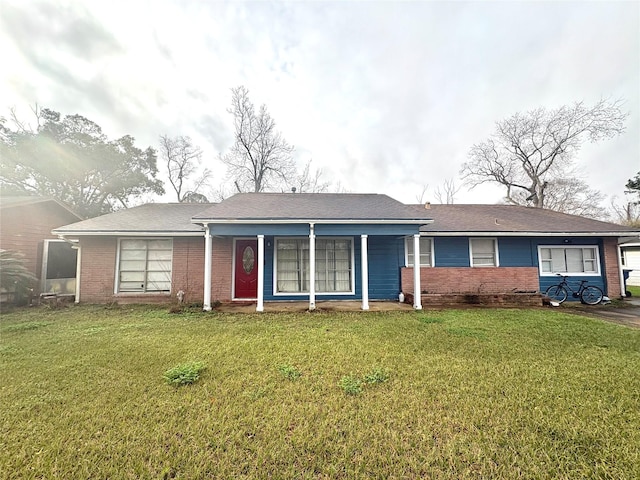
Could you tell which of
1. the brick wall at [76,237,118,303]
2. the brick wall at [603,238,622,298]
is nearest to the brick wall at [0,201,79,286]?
the brick wall at [76,237,118,303]

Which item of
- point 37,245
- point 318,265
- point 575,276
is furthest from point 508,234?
point 37,245

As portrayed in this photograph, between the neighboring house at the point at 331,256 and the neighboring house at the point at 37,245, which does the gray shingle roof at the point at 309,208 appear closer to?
the neighboring house at the point at 331,256

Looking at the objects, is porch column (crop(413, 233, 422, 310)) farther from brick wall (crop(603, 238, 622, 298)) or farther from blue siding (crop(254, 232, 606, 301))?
brick wall (crop(603, 238, 622, 298))

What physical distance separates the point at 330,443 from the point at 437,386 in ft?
5.83

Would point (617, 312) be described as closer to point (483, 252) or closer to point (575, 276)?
point (575, 276)

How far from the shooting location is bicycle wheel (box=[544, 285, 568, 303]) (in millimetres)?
9852

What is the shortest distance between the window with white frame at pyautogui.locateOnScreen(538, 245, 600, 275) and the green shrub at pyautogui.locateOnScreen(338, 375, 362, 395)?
10.7 meters

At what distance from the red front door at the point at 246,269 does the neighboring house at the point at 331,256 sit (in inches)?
1.4

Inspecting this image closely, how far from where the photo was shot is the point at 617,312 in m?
8.27

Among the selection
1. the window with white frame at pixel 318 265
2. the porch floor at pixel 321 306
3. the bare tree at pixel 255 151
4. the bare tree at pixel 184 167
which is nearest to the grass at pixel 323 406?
the porch floor at pixel 321 306

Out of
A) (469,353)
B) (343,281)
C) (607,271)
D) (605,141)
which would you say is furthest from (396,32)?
(605,141)

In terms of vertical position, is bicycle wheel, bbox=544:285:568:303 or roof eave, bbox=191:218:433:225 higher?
roof eave, bbox=191:218:433:225

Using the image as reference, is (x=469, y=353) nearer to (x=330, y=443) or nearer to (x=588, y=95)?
Answer: (x=330, y=443)

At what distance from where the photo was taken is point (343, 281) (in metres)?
10.0
